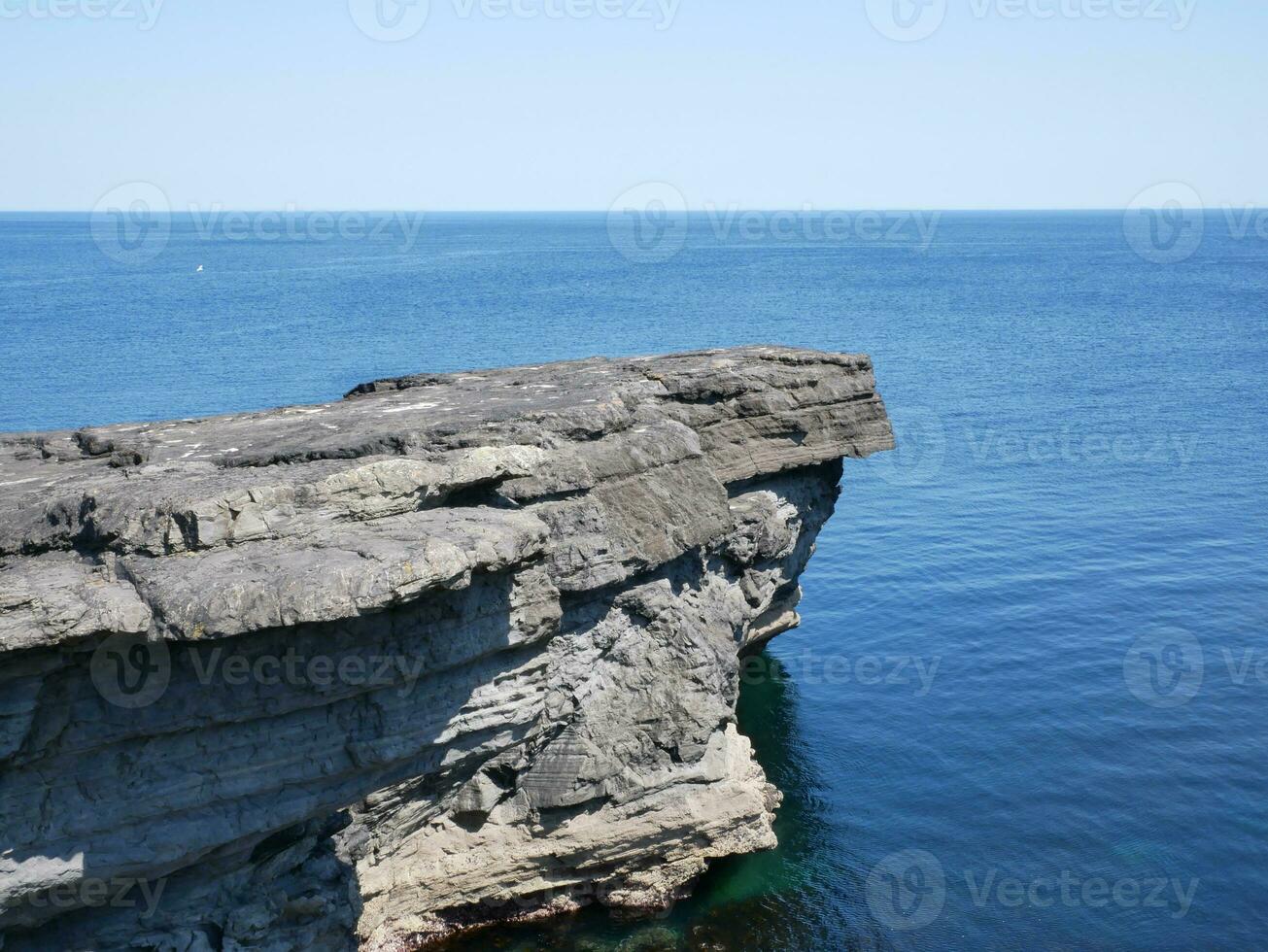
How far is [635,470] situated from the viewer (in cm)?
2273

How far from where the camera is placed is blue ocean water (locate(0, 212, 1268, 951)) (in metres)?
24.2

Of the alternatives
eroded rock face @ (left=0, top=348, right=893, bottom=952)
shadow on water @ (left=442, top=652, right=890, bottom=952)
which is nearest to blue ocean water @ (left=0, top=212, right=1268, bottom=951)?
shadow on water @ (left=442, top=652, right=890, bottom=952)

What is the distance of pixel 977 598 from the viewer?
3941 cm

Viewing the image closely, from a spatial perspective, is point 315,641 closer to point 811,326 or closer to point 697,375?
point 697,375

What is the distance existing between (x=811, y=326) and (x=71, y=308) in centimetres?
6680

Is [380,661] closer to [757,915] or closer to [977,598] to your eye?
[757,915]

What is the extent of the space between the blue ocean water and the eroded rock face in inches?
102

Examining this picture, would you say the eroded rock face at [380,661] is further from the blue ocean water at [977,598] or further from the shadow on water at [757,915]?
the blue ocean water at [977,598]

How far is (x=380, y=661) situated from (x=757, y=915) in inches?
434

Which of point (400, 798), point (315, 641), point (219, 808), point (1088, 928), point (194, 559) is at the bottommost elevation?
point (1088, 928)

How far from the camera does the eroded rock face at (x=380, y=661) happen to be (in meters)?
15.3

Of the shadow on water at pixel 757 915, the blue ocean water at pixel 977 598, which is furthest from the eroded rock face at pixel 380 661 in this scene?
the blue ocean water at pixel 977 598

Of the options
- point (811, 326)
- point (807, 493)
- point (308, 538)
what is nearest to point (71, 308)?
point (811, 326)

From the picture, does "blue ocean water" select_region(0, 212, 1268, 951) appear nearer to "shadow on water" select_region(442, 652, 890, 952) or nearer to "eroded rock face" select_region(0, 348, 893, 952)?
"shadow on water" select_region(442, 652, 890, 952)
